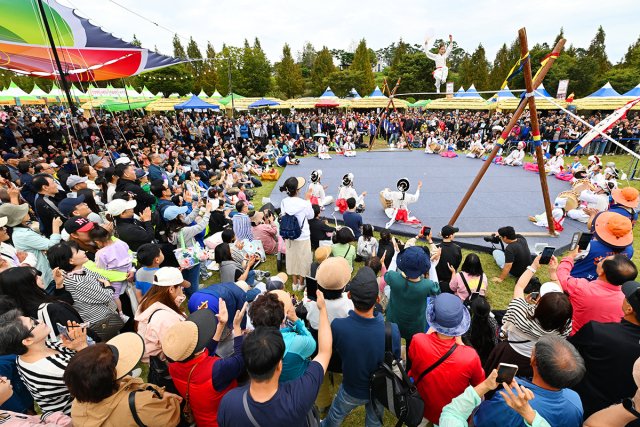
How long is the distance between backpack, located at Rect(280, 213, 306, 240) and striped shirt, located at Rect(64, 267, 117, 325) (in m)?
2.33

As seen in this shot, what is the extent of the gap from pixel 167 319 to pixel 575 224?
30.1 ft

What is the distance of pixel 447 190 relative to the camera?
10.0 meters

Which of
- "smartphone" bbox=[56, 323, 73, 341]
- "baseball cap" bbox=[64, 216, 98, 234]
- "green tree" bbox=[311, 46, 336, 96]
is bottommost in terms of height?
"smartphone" bbox=[56, 323, 73, 341]

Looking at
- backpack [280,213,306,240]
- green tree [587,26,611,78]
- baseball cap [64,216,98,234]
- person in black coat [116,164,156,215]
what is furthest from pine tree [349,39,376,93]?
baseball cap [64,216,98,234]

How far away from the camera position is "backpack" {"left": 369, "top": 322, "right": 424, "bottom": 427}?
1897 mm

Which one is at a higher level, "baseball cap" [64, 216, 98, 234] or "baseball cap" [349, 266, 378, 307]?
"baseball cap" [349, 266, 378, 307]

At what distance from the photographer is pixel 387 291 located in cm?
356

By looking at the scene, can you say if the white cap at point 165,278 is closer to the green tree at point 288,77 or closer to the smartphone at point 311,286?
the smartphone at point 311,286

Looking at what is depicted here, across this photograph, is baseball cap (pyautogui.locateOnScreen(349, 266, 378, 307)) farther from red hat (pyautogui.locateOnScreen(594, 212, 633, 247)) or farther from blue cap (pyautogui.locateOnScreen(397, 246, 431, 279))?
red hat (pyautogui.locateOnScreen(594, 212, 633, 247))

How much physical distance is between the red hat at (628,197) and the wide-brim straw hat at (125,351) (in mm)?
6936

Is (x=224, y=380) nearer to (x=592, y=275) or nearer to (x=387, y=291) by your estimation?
(x=387, y=291)

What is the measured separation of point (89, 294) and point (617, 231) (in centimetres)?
592

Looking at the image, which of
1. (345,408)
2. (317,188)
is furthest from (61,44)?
(345,408)

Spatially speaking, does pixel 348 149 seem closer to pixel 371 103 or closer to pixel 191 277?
pixel 371 103
